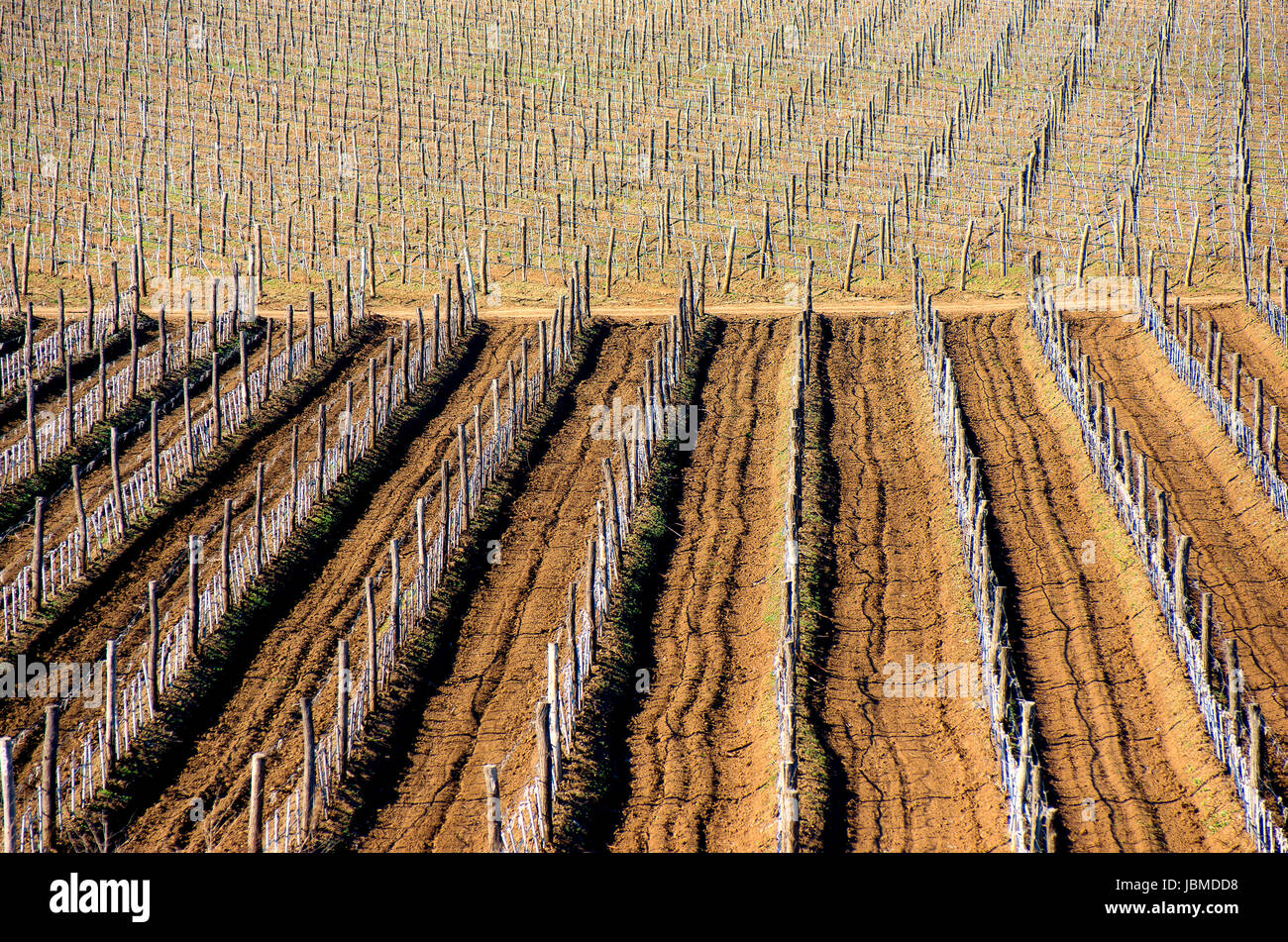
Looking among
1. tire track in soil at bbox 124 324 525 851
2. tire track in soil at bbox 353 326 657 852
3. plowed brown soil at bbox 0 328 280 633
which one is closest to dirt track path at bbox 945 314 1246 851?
tire track in soil at bbox 353 326 657 852

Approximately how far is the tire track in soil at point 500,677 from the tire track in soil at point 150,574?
3.36 metres

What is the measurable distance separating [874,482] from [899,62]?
96.8 ft

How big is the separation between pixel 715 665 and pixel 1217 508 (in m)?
8.17

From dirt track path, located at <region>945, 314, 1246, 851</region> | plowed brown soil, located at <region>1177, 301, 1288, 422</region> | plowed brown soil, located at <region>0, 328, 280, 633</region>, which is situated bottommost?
dirt track path, located at <region>945, 314, 1246, 851</region>

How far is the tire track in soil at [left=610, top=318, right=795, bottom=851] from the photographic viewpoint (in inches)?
446

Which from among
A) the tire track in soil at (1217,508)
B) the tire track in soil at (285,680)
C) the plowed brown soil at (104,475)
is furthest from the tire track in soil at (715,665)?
the plowed brown soil at (104,475)

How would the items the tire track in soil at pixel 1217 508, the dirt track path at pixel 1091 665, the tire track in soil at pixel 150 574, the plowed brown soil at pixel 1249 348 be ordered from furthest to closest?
the plowed brown soil at pixel 1249 348, the tire track in soil at pixel 1217 508, the tire track in soil at pixel 150 574, the dirt track path at pixel 1091 665

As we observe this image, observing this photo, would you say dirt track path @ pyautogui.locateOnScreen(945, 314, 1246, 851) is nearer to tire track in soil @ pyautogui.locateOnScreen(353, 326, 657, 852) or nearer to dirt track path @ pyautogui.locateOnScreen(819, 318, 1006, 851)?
dirt track path @ pyautogui.locateOnScreen(819, 318, 1006, 851)

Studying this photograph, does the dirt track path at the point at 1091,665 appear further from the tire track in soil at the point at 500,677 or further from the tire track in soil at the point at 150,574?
the tire track in soil at the point at 150,574

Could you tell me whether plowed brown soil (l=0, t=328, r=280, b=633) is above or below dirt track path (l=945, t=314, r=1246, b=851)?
above

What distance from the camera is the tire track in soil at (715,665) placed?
446 inches

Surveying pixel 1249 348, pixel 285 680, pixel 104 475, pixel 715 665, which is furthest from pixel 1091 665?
pixel 1249 348

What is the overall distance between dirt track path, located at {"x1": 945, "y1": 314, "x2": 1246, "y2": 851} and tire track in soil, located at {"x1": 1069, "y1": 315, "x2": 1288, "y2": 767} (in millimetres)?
817
